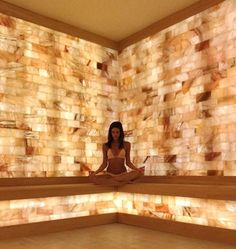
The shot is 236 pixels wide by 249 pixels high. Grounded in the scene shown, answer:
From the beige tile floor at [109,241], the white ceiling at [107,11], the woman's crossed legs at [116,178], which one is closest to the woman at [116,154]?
the woman's crossed legs at [116,178]

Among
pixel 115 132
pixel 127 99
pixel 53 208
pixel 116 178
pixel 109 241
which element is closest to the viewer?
pixel 109 241

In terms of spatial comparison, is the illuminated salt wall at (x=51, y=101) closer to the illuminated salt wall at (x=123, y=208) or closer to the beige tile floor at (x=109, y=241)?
the illuminated salt wall at (x=123, y=208)

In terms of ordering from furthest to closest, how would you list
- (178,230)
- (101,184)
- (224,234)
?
(101,184), (178,230), (224,234)

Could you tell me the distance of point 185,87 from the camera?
4875mm

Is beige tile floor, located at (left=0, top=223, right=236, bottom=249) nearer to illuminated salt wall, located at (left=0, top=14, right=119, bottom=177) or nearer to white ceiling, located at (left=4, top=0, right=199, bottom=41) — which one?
illuminated salt wall, located at (left=0, top=14, right=119, bottom=177)

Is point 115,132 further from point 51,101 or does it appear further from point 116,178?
point 51,101

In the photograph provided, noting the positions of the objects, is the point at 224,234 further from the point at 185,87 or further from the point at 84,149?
the point at 84,149

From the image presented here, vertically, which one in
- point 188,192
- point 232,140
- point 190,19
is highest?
point 190,19

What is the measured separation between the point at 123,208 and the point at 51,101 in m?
2.11

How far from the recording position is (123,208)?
4.96m

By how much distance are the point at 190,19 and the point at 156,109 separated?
5.07ft

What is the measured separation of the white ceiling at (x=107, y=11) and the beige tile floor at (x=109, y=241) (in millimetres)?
3397

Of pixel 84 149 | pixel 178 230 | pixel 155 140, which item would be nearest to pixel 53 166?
pixel 84 149

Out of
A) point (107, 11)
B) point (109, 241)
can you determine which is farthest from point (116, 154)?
point (107, 11)
